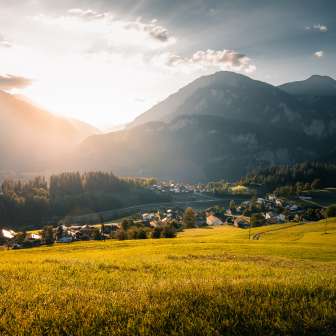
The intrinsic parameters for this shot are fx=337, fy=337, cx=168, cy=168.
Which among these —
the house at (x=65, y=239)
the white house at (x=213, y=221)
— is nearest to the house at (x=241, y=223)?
the white house at (x=213, y=221)

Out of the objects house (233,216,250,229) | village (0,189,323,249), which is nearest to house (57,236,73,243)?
village (0,189,323,249)

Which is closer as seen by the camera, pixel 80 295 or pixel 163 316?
pixel 163 316

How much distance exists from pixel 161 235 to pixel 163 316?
342ft

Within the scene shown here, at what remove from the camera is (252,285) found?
33.0ft

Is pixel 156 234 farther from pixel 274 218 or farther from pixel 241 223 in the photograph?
pixel 274 218

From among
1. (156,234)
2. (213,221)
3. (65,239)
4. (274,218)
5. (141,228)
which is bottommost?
(213,221)

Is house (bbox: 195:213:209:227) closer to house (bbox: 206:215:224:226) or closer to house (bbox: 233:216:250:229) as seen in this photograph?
house (bbox: 206:215:224:226)

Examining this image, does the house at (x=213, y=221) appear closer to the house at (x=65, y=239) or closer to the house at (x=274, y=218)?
the house at (x=274, y=218)

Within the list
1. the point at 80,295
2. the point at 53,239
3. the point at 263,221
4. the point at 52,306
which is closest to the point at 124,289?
the point at 80,295

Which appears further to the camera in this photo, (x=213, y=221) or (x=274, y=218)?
(x=213, y=221)

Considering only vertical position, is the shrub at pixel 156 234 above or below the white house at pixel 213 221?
above

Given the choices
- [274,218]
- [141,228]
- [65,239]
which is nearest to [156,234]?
[141,228]

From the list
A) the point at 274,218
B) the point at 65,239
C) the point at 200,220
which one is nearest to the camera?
the point at 65,239

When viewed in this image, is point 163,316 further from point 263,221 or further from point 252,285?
point 263,221
